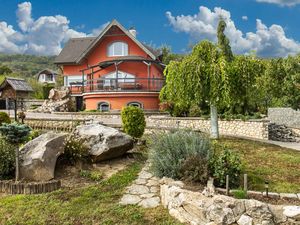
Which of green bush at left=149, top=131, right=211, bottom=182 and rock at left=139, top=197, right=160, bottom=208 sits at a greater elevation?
green bush at left=149, top=131, right=211, bottom=182

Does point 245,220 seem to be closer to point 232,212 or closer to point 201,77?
point 232,212

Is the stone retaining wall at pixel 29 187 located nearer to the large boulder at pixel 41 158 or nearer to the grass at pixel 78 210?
the grass at pixel 78 210

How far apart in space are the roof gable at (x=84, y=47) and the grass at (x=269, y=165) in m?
17.6

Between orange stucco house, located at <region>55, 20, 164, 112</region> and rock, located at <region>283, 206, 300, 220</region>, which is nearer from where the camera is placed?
rock, located at <region>283, 206, 300, 220</region>

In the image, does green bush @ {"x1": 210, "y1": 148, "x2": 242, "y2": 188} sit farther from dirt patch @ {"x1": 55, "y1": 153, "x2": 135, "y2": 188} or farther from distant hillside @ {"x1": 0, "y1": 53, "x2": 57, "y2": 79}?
distant hillside @ {"x1": 0, "y1": 53, "x2": 57, "y2": 79}

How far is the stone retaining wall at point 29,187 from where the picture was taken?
8359mm

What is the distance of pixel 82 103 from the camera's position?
3256 cm

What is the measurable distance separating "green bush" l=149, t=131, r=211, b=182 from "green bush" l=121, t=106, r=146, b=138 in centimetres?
418

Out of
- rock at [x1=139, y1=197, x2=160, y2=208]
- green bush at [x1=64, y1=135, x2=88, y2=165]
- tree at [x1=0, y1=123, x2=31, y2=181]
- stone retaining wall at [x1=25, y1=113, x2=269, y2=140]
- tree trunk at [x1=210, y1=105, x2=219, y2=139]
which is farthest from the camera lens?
stone retaining wall at [x1=25, y1=113, x2=269, y2=140]

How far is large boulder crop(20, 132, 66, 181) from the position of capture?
895cm

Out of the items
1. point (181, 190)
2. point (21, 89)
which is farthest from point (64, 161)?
point (21, 89)

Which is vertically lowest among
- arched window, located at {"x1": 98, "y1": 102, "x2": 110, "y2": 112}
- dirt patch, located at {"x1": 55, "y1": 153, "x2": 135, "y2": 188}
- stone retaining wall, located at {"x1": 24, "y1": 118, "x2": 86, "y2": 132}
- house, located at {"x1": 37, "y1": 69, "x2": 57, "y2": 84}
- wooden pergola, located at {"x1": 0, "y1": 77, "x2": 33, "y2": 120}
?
dirt patch, located at {"x1": 55, "y1": 153, "x2": 135, "y2": 188}

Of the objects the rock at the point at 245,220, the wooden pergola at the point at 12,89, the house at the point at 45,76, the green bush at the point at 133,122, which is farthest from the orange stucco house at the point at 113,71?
the house at the point at 45,76

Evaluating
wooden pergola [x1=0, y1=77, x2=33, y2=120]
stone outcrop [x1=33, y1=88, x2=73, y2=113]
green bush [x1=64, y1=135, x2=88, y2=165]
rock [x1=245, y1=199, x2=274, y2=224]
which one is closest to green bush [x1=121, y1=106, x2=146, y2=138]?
green bush [x1=64, y1=135, x2=88, y2=165]
